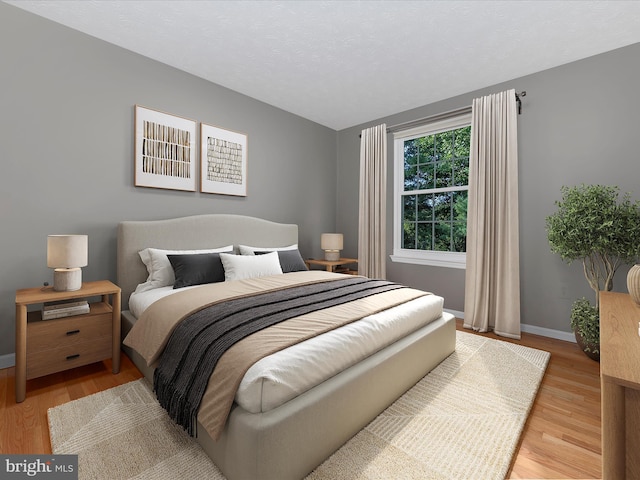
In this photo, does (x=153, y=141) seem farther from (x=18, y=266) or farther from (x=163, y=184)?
(x=18, y=266)

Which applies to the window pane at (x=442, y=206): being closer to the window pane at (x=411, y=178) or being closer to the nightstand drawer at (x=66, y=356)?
the window pane at (x=411, y=178)

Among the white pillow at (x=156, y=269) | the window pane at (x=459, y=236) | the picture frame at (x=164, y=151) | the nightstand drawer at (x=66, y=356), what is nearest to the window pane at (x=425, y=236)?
the window pane at (x=459, y=236)

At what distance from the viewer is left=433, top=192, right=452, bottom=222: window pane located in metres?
3.84

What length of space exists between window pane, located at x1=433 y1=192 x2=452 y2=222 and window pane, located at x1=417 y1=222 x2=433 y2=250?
16cm

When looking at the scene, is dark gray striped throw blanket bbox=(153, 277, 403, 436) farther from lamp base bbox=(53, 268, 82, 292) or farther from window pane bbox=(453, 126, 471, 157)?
window pane bbox=(453, 126, 471, 157)

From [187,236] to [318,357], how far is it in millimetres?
2158

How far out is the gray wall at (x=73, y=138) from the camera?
7.41 feet

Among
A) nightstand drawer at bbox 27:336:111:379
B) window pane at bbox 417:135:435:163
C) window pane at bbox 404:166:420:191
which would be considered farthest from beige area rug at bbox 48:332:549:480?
window pane at bbox 417:135:435:163

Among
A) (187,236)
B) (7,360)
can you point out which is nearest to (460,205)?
(187,236)

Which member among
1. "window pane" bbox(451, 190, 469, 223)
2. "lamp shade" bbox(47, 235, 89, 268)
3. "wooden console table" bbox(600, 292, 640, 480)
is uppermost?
"window pane" bbox(451, 190, 469, 223)

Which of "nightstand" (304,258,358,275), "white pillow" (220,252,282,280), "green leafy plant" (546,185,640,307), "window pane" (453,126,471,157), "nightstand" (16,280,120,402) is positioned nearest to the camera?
"nightstand" (16,280,120,402)

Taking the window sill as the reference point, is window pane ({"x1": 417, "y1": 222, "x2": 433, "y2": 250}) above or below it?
above

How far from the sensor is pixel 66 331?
204 cm

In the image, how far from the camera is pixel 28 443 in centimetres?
150
